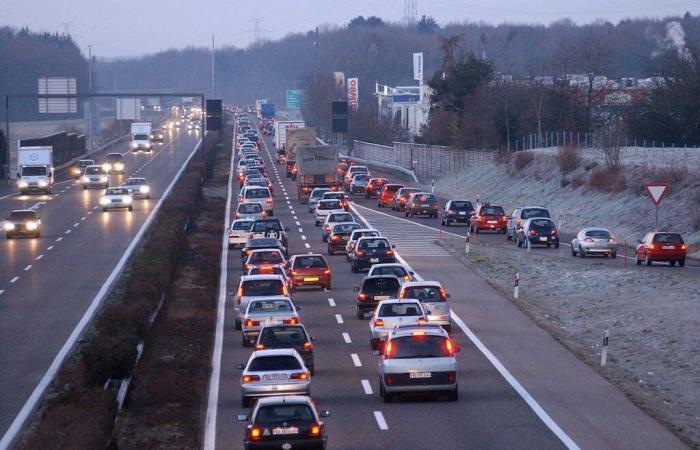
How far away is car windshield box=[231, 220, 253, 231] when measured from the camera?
173 feet

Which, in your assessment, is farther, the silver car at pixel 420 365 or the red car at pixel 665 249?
the red car at pixel 665 249

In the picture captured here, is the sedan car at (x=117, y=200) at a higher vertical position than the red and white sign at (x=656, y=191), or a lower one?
lower

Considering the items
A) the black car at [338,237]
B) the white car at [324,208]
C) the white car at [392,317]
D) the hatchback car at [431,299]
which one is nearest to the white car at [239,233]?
the black car at [338,237]

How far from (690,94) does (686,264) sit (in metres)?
32.8

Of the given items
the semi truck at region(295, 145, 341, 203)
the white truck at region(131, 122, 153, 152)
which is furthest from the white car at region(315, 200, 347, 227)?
the white truck at region(131, 122, 153, 152)

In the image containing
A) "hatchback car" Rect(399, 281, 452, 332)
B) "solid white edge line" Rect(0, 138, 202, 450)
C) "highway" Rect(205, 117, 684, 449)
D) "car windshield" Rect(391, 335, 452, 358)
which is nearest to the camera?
"highway" Rect(205, 117, 684, 449)

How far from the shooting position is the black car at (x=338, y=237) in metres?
49.7

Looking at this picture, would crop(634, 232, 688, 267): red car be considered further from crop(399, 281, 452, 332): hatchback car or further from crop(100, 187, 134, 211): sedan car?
crop(100, 187, 134, 211): sedan car

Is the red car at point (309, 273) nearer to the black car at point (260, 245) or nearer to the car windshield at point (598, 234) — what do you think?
the black car at point (260, 245)

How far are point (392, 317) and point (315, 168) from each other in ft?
167

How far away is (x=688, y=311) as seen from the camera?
1299 inches

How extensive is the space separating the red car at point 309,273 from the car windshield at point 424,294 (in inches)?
353

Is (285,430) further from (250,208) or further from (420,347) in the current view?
(250,208)

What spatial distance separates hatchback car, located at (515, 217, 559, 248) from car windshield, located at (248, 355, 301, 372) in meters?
29.8
